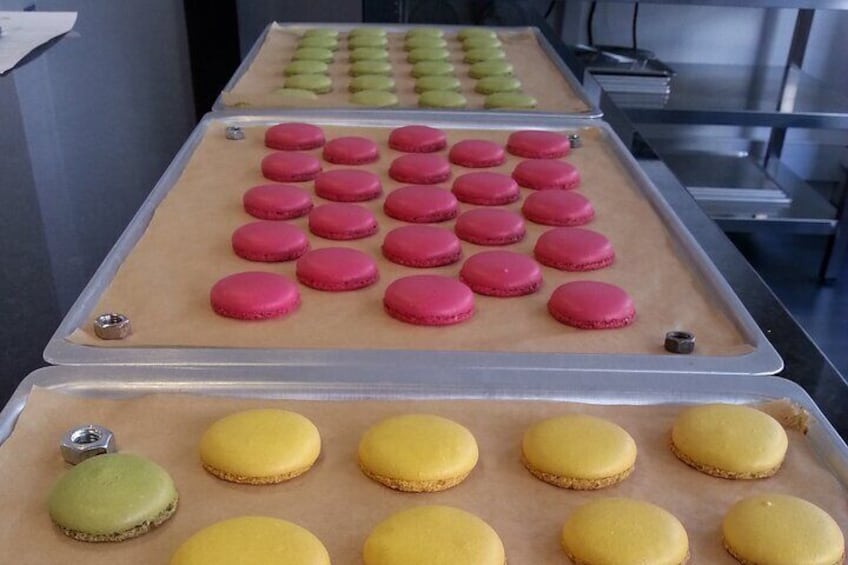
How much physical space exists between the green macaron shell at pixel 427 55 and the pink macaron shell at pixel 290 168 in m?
0.55

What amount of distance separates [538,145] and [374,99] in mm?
304

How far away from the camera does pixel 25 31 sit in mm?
1584

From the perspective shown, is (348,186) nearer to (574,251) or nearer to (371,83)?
(574,251)

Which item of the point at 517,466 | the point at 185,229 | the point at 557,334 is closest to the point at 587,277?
the point at 557,334

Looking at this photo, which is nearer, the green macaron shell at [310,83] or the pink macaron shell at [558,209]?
the pink macaron shell at [558,209]

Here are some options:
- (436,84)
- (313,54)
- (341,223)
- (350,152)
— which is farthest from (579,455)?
(313,54)

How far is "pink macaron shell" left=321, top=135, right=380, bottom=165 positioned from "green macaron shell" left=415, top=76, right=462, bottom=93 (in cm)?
30

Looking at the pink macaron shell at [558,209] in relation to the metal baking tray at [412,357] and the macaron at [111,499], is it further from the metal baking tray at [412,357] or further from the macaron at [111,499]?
the macaron at [111,499]

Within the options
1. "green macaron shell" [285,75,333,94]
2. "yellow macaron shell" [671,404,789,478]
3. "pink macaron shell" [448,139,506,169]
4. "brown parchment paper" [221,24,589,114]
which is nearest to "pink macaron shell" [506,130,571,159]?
"pink macaron shell" [448,139,506,169]

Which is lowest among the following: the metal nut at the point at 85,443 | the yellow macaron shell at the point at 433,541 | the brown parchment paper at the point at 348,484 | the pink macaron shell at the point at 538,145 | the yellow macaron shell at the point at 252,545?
the brown parchment paper at the point at 348,484

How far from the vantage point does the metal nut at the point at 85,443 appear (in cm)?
58

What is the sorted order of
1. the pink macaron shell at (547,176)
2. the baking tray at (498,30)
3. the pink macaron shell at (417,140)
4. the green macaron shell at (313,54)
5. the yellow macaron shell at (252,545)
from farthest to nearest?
1. the green macaron shell at (313,54)
2. the baking tray at (498,30)
3. the pink macaron shell at (417,140)
4. the pink macaron shell at (547,176)
5. the yellow macaron shell at (252,545)

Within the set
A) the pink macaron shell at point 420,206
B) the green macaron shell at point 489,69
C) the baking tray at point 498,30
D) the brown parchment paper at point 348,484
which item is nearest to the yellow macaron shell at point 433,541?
the brown parchment paper at point 348,484

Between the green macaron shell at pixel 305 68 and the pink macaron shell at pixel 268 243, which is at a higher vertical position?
the green macaron shell at pixel 305 68
